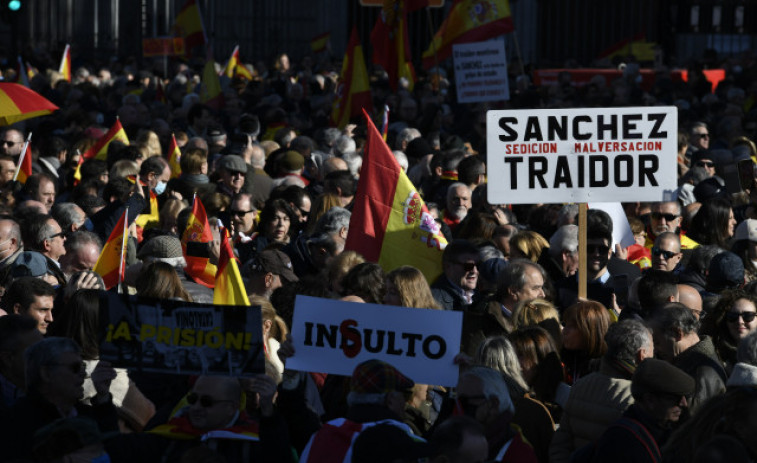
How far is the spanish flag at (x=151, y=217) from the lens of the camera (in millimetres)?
10562

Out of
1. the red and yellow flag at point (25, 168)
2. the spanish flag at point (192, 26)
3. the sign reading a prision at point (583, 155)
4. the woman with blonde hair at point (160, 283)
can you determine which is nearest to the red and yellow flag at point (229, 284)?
the woman with blonde hair at point (160, 283)

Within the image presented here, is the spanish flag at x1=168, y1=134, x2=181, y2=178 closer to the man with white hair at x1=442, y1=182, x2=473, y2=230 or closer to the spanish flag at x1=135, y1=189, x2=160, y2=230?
the spanish flag at x1=135, y1=189, x2=160, y2=230

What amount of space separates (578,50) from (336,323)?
31119 mm

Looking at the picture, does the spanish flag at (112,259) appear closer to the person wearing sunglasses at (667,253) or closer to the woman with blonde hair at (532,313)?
the woman with blonde hair at (532,313)

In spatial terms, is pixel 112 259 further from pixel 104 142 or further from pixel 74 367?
pixel 104 142

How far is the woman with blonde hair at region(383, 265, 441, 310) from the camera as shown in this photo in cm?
684

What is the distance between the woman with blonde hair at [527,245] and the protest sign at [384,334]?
306 centimetres

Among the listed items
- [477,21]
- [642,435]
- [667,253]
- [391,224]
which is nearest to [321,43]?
[477,21]

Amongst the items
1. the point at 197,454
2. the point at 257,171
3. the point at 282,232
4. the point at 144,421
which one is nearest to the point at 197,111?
the point at 257,171

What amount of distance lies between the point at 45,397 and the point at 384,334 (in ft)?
4.47

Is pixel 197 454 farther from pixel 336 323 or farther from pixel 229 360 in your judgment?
pixel 336 323

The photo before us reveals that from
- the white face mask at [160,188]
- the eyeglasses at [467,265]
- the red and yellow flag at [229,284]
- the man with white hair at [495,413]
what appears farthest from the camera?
the white face mask at [160,188]

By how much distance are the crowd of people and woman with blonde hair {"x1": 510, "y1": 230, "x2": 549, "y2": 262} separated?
0.02m

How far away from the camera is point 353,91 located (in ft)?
54.1
